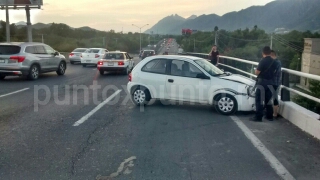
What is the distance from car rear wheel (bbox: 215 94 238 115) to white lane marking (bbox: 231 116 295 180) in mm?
1078

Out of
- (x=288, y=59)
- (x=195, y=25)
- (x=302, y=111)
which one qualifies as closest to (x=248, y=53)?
(x=288, y=59)

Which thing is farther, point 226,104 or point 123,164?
point 226,104

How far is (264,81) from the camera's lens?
375 inches

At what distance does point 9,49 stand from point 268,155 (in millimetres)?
15395

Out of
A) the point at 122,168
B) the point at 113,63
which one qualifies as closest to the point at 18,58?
the point at 113,63

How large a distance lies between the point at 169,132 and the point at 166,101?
3998 mm

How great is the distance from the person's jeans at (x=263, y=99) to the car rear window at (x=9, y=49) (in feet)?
43.1

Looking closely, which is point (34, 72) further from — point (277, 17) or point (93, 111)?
point (277, 17)

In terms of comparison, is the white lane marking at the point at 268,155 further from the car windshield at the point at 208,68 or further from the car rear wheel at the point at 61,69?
the car rear wheel at the point at 61,69

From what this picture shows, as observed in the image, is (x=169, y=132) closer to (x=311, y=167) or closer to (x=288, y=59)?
(x=311, y=167)

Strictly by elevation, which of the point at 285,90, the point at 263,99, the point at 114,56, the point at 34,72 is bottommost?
the point at 34,72

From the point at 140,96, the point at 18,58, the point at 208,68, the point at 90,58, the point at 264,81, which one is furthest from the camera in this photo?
the point at 90,58

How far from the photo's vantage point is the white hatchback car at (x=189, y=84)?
10250 millimetres

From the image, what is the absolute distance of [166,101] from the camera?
12312 millimetres
